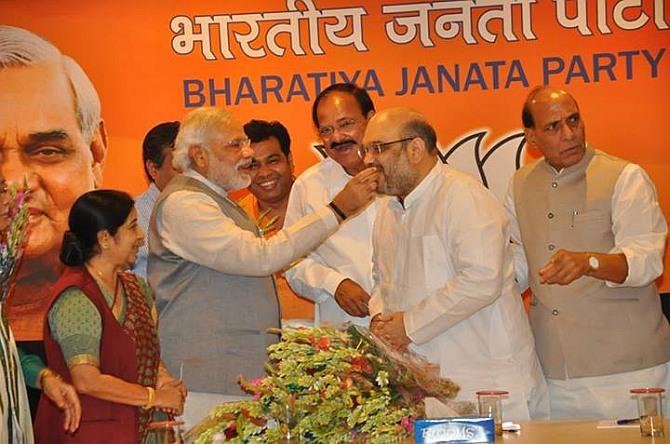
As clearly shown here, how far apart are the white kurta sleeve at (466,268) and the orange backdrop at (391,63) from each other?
1743 millimetres

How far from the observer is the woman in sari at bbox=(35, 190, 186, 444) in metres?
4.39

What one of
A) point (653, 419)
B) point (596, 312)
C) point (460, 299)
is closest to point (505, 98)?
point (596, 312)

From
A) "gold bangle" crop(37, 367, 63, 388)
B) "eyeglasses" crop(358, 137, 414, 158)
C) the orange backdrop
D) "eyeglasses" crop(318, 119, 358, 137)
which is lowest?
"gold bangle" crop(37, 367, 63, 388)

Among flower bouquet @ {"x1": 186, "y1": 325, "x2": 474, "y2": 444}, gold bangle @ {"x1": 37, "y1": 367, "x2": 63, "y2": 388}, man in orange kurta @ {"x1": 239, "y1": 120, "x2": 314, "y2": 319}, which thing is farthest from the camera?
man in orange kurta @ {"x1": 239, "y1": 120, "x2": 314, "y2": 319}

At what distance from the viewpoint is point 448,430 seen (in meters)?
3.41

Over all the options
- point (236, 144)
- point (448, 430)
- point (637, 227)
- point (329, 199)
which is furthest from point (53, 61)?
point (448, 430)

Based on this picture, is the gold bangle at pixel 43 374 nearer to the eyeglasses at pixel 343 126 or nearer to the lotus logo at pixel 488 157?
the eyeglasses at pixel 343 126

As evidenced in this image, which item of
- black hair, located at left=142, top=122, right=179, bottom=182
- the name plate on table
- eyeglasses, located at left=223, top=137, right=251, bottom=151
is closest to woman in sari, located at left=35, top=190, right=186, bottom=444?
eyeglasses, located at left=223, top=137, right=251, bottom=151

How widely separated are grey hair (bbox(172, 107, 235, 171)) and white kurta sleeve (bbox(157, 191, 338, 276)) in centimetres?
19

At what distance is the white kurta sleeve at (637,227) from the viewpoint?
Answer: 5145 mm

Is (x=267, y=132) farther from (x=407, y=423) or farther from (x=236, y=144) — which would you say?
(x=407, y=423)

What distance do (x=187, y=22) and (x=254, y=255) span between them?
2262mm

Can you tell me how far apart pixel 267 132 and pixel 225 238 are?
1.70 metres

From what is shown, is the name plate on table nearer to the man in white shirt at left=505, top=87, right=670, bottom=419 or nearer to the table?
the table
